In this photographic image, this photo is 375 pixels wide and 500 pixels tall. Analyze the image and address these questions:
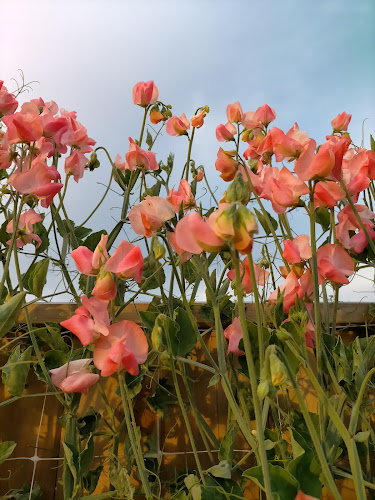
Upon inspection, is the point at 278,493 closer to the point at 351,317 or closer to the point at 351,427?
the point at 351,427

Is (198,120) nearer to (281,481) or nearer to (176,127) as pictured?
(176,127)

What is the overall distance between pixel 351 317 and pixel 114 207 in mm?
489

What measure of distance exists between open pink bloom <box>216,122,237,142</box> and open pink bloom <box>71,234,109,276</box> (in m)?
0.43

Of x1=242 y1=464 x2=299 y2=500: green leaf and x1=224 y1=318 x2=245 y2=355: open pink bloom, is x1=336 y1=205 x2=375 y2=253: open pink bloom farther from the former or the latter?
x1=242 y1=464 x2=299 y2=500: green leaf

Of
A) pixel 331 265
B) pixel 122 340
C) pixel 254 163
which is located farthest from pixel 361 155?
pixel 122 340

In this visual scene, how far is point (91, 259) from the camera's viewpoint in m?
0.52

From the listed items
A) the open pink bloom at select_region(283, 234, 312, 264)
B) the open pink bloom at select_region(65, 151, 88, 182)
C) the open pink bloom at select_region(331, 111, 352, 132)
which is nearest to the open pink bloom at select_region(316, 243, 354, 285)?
the open pink bloom at select_region(283, 234, 312, 264)

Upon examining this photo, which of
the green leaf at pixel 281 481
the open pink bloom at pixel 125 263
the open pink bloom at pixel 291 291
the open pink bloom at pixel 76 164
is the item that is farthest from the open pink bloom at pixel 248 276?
the open pink bloom at pixel 76 164

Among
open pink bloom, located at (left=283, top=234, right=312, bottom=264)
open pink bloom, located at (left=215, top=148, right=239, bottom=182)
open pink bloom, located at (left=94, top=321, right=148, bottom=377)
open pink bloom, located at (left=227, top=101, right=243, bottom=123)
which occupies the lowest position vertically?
open pink bloom, located at (left=94, top=321, right=148, bottom=377)

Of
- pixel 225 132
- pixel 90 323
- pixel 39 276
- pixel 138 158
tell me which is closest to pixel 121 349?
pixel 90 323

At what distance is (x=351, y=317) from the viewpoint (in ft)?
3.02

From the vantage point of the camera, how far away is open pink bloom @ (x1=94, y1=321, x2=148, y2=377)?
48cm

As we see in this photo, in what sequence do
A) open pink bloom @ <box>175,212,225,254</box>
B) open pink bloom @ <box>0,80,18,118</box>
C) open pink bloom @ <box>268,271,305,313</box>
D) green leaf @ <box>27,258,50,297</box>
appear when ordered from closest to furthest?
1. open pink bloom @ <box>175,212,225,254</box>
2. open pink bloom @ <box>268,271,305,313</box>
3. green leaf @ <box>27,258,50,297</box>
4. open pink bloom @ <box>0,80,18,118</box>

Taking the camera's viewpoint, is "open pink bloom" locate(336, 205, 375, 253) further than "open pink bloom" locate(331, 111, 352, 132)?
No
